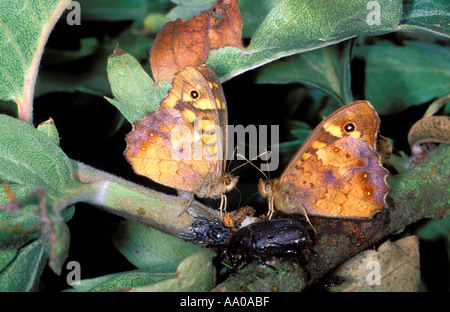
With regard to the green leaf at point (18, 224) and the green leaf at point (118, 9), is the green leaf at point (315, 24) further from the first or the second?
the green leaf at point (118, 9)

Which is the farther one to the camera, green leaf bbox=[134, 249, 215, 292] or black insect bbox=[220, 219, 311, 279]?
black insect bbox=[220, 219, 311, 279]

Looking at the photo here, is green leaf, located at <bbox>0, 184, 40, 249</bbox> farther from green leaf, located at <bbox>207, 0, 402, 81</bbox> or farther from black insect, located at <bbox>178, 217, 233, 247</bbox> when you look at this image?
green leaf, located at <bbox>207, 0, 402, 81</bbox>

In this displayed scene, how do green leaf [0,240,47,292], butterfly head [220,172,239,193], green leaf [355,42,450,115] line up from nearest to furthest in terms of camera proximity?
green leaf [0,240,47,292], butterfly head [220,172,239,193], green leaf [355,42,450,115]

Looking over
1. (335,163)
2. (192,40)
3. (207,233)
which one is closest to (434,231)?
(335,163)

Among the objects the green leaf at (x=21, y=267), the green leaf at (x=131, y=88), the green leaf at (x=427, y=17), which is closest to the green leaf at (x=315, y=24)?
the green leaf at (x=427, y=17)

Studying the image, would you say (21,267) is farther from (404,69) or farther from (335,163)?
(404,69)

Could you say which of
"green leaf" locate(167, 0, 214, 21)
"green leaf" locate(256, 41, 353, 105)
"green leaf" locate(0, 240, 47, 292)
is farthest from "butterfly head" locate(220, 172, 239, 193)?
"green leaf" locate(167, 0, 214, 21)
